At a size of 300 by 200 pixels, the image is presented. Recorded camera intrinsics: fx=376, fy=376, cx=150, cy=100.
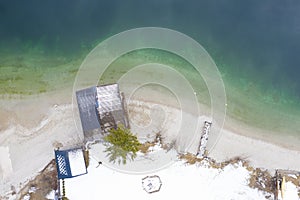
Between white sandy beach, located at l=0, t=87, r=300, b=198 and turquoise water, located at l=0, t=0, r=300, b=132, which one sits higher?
turquoise water, located at l=0, t=0, r=300, b=132

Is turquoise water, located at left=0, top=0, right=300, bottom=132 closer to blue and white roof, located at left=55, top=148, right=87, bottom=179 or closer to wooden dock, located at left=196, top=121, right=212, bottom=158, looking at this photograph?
wooden dock, located at left=196, top=121, right=212, bottom=158

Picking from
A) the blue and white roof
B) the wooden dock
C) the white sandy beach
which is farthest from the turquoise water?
the blue and white roof

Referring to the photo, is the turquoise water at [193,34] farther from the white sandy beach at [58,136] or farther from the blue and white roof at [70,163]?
the blue and white roof at [70,163]

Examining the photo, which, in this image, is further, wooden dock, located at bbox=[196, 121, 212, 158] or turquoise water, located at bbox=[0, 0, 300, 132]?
turquoise water, located at bbox=[0, 0, 300, 132]

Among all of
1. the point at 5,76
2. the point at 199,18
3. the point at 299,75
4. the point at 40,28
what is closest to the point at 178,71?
the point at 199,18

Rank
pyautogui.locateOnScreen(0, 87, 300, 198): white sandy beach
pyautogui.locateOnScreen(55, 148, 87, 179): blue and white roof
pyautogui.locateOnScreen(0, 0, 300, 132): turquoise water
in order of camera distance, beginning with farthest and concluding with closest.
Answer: pyautogui.locateOnScreen(0, 0, 300, 132): turquoise water, pyautogui.locateOnScreen(0, 87, 300, 198): white sandy beach, pyautogui.locateOnScreen(55, 148, 87, 179): blue and white roof

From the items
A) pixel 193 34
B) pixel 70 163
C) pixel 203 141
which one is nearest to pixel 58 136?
pixel 70 163

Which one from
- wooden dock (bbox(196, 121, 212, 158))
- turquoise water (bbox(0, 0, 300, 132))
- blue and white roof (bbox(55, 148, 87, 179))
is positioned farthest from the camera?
turquoise water (bbox(0, 0, 300, 132))

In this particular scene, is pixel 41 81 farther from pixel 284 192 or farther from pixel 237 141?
pixel 284 192
